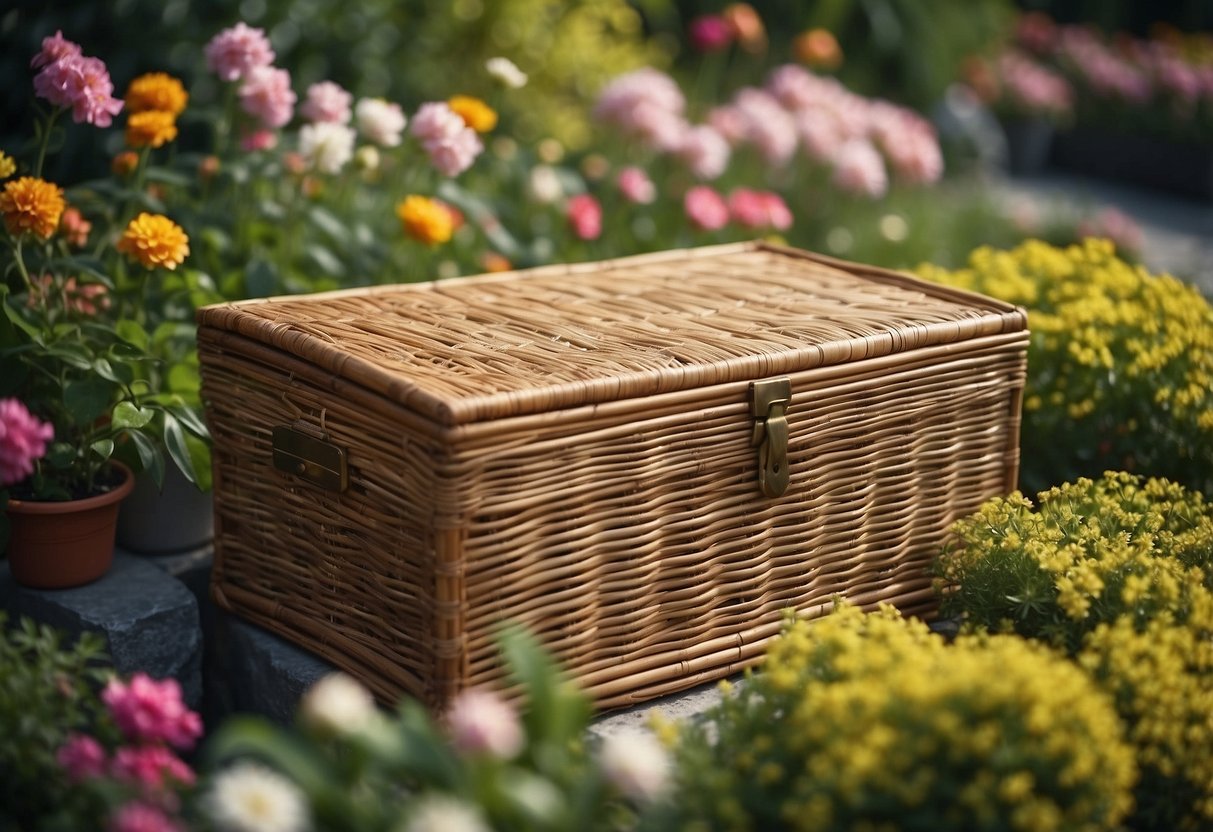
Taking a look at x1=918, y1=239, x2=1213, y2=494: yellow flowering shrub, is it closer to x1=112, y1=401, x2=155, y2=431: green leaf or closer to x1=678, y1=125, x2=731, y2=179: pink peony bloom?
x1=678, y1=125, x2=731, y2=179: pink peony bloom

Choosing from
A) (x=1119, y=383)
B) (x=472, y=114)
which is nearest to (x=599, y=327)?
(x=472, y=114)

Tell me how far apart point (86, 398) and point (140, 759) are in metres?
0.73

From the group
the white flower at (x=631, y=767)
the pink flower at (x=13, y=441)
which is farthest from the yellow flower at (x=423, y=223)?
the white flower at (x=631, y=767)

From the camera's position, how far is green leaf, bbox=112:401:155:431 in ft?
6.06

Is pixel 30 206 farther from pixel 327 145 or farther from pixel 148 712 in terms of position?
pixel 148 712

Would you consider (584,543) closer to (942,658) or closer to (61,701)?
(942,658)

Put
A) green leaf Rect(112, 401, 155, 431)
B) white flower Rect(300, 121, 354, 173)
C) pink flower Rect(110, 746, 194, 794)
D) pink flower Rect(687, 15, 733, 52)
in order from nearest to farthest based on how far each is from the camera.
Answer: pink flower Rect(110, 746, 194, 794)
green leaf Rect(112, 401, 155, 431)
white flower Rect(300, 121, 354, 173)
pink flower Rect(687, 15, 733, 52)

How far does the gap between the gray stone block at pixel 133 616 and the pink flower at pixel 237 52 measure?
2.97ft

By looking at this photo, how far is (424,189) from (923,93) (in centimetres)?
397

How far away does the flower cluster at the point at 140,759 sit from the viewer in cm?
123

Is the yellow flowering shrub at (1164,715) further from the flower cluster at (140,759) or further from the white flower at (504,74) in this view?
the white flower at (504,74)

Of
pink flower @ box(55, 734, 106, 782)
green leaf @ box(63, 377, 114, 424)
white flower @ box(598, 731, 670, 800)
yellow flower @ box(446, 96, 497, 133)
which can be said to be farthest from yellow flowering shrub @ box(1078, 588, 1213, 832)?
yellow flower @ box(446, 96, 497, 133)

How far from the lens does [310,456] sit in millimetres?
1696

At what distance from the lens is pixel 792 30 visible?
5.96m
